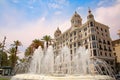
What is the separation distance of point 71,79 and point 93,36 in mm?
38262

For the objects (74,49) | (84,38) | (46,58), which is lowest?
(46,58)

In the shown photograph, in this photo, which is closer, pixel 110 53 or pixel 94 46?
pixel 94 46

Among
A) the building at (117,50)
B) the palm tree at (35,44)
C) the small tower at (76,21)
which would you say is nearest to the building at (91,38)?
the small tower at (76,21)

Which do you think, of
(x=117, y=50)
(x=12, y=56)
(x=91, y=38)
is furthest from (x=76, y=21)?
(x=12, y=56)

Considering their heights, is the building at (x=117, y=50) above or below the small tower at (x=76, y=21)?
below

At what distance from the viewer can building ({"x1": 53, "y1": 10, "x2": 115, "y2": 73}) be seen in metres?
46.2

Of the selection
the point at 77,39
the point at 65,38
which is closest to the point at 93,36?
the point at 77,39

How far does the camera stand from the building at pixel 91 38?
46.2 m

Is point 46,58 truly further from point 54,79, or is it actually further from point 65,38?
point 65,38

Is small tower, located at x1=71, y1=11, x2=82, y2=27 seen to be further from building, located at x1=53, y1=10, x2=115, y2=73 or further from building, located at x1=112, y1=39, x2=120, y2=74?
building, located at x1=112, y1=39, x2=120, y2=74

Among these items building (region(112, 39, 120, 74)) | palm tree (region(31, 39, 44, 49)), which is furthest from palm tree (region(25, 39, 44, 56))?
building (region(112, 39, 120, 74))

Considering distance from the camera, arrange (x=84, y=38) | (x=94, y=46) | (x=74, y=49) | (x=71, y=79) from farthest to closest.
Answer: (x=74, y=49)
(x=84, y=38)
(x=94, y=46)
(x=71, y=79)

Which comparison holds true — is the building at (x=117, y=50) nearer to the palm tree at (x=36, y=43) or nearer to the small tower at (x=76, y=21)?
the small tower at (x=76, y=21)

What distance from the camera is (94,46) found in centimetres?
4600
